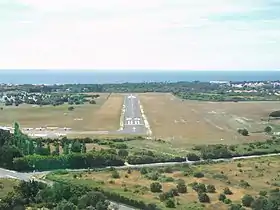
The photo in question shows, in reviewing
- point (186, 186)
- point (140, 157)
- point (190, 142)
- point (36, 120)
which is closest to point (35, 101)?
point (36, 120)

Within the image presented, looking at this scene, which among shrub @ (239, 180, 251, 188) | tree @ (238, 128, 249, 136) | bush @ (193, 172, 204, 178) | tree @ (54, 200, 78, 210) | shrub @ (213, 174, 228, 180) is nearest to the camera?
tree @ (54, 200, 78, 210)

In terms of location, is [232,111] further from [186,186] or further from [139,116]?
[186,186]

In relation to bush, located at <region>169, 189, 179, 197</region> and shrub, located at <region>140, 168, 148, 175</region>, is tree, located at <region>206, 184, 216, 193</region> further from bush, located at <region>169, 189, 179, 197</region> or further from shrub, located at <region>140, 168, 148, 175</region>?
shrub, located at <region>140, 168, 148, 175</region>

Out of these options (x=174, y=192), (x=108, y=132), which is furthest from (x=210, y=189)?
(x=108, y=132)

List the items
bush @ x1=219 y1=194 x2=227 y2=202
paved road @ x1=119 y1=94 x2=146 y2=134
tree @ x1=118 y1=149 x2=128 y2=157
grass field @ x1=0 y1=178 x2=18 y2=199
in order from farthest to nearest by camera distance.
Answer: paved road @ x1=119 y1=94 x2=146 y2=134 < tree @ x1=118 y1=149 x2=128 y2=157 < grass field @ x1=0 y1=178 x2=18 y2=199 < bush @ x1=219 y1=194 x2=227 y2=202

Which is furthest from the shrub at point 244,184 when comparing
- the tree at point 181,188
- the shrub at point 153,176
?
the shrub at point 153,176

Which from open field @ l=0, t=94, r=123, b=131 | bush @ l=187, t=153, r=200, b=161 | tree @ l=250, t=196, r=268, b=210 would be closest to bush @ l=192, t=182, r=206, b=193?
tree @ l=250, t=196, r=268, b=210
